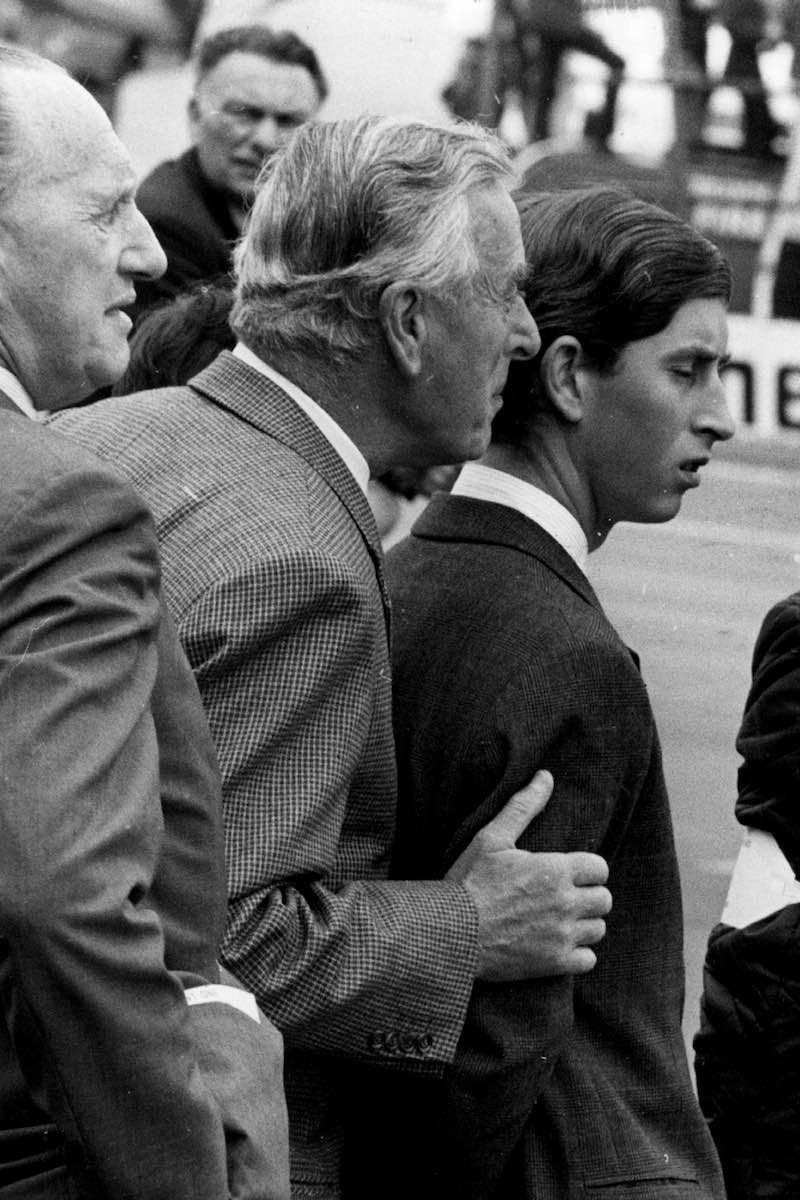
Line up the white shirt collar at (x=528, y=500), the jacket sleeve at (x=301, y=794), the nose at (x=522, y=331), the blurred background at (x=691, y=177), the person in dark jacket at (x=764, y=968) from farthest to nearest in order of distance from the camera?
1. the blurred background at (x=691, y=177)
2. the person in dark jacket at (x=764, y=968)
3. the white shirt collar at (x=528, y=500)
4. the nose at (x=522, y=331)
5. the jacket sleeve at (x=301, y=794)

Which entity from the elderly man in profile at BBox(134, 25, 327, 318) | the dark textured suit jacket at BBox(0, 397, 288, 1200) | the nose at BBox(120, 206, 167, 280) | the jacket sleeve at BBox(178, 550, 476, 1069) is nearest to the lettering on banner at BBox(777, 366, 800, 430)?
the elderly man in profile at BBox(134, 25, 327, 318)

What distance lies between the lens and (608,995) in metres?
2.27

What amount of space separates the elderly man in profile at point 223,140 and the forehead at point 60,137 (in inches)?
85.1

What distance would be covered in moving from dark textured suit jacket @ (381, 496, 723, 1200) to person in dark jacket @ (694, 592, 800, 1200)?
494mm

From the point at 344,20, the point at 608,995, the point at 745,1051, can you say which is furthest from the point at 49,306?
the point at 344,20

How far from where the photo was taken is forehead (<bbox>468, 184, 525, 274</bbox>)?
218cm

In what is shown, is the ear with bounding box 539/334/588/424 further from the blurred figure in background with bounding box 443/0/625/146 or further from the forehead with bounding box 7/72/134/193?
the blurred figure in background with bounding box 443/0/625/146

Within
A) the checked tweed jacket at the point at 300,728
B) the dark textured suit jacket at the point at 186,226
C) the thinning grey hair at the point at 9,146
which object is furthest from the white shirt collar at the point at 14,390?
the dark textured suit jacket at the point at 186,226

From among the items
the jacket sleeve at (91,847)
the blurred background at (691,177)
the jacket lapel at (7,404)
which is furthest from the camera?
the blurred background at (691,177)

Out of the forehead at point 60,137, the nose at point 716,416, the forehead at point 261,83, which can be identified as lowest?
the forehead at point 261,83

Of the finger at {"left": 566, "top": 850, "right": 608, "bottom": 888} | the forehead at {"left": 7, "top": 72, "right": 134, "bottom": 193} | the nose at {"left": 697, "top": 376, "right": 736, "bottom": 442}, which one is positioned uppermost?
the forehead at {"left": 7, "top": 72, "right": 134, "bottom": 193}

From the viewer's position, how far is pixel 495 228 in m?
2.21

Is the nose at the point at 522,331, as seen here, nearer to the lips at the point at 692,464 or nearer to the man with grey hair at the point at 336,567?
the man with grey hair at the point at 336,567

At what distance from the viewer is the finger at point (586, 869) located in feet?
6.96
